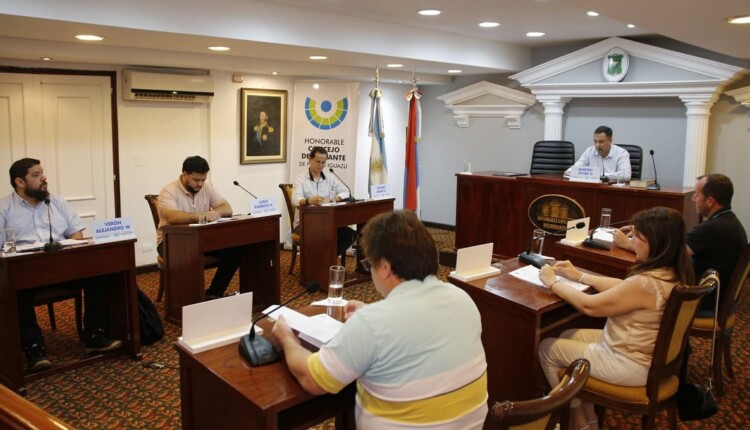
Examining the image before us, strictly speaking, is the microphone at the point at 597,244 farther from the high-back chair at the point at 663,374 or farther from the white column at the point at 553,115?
the white column at the point at 553,115

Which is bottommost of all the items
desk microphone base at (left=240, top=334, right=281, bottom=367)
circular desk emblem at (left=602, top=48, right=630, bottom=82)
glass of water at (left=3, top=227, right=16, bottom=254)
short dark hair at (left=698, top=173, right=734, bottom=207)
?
desk microphone base at (left=240, top=334, right=281, bottom=367)

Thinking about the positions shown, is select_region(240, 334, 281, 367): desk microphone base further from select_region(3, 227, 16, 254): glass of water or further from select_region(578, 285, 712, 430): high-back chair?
select_region(3, 227, 16, 254): glass of water

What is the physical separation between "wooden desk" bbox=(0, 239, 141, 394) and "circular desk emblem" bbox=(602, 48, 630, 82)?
4.98 metres

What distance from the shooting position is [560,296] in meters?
2.66

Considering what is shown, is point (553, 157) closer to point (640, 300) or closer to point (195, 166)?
point (195, 166)

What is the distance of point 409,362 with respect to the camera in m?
1.65

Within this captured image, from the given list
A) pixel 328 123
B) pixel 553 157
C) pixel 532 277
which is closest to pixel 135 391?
pixel 532 277

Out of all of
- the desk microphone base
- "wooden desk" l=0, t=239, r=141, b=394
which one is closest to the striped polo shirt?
the desk microphone base

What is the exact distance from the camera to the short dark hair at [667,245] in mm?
2410

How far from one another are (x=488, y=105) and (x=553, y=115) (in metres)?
0.98

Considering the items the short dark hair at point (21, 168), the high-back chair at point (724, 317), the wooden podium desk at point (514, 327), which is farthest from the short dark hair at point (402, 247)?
the short dark hair at point (21, 168)

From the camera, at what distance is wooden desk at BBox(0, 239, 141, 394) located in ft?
10.8

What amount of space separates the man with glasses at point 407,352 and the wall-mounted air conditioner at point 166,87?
14.9 feet

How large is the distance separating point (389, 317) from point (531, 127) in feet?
20.2
